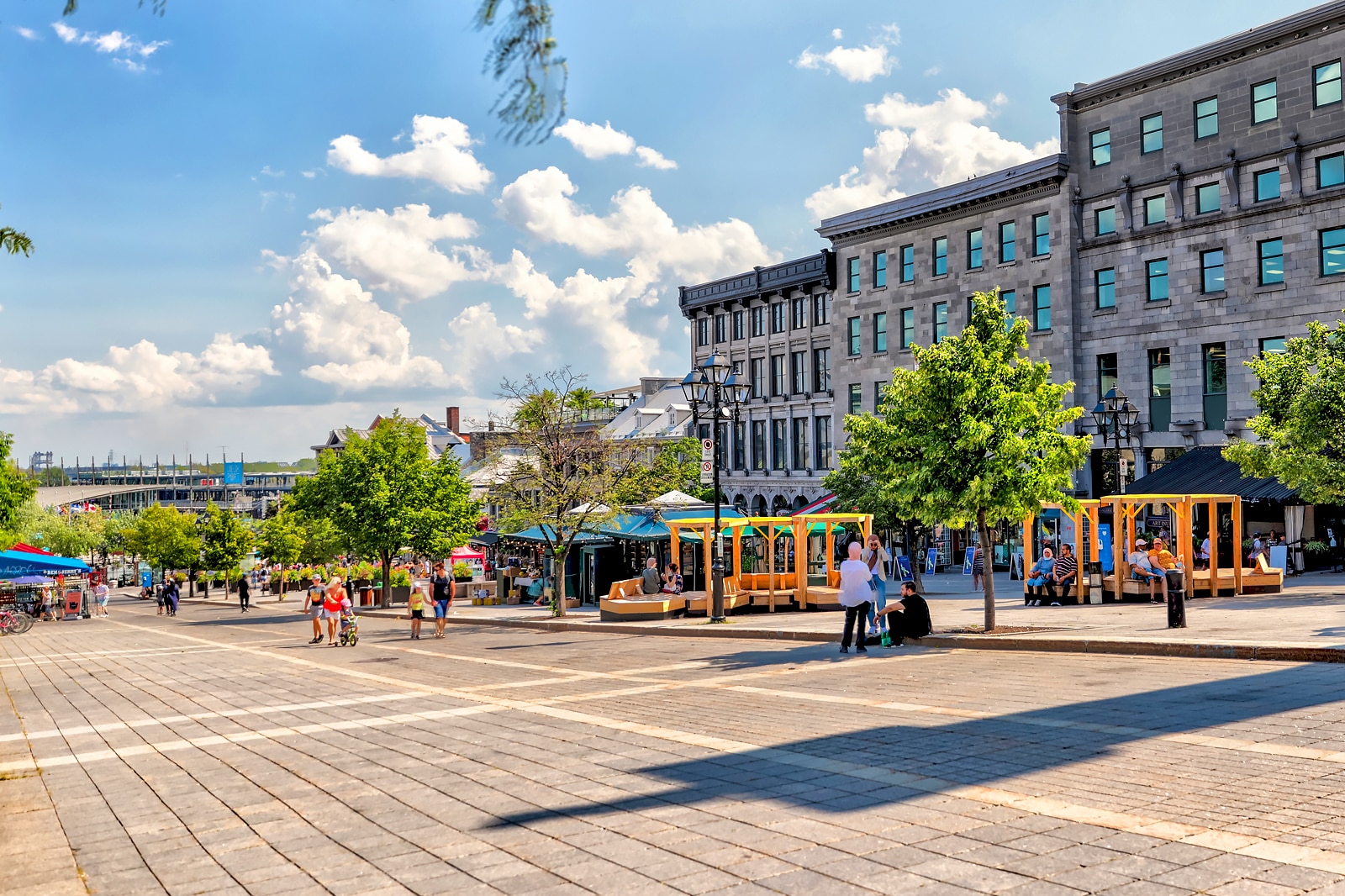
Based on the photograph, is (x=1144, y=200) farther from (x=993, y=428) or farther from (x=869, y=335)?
(x=993, y=428)

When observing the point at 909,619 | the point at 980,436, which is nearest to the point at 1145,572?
the point at 980,436

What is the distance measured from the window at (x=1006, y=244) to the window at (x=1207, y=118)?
29.4ft

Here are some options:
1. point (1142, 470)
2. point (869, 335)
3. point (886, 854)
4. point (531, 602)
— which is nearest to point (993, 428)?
point (886, 854)

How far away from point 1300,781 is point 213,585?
88363mm

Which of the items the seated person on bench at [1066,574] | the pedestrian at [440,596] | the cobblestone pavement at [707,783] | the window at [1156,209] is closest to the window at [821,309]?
the window at [1156,209]

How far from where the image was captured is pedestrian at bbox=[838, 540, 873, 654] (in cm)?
1692

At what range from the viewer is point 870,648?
1812cm

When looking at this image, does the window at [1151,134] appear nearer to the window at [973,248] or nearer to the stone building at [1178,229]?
the stone building at [1178,229]

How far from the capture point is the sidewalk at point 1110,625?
49.6 ft

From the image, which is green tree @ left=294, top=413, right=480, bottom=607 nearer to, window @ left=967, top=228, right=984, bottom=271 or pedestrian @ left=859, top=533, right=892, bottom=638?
window @ left=967, top=228, right=984, bottom=271

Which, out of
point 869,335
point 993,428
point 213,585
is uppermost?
point 869,335

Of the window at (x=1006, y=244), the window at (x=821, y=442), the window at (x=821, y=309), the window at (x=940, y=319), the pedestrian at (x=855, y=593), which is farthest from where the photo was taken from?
the window at (x=821, y=309)

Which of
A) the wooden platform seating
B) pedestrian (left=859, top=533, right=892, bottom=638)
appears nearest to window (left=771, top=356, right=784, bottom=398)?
the wooden platform seating

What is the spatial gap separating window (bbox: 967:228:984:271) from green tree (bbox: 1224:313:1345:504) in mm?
20837
